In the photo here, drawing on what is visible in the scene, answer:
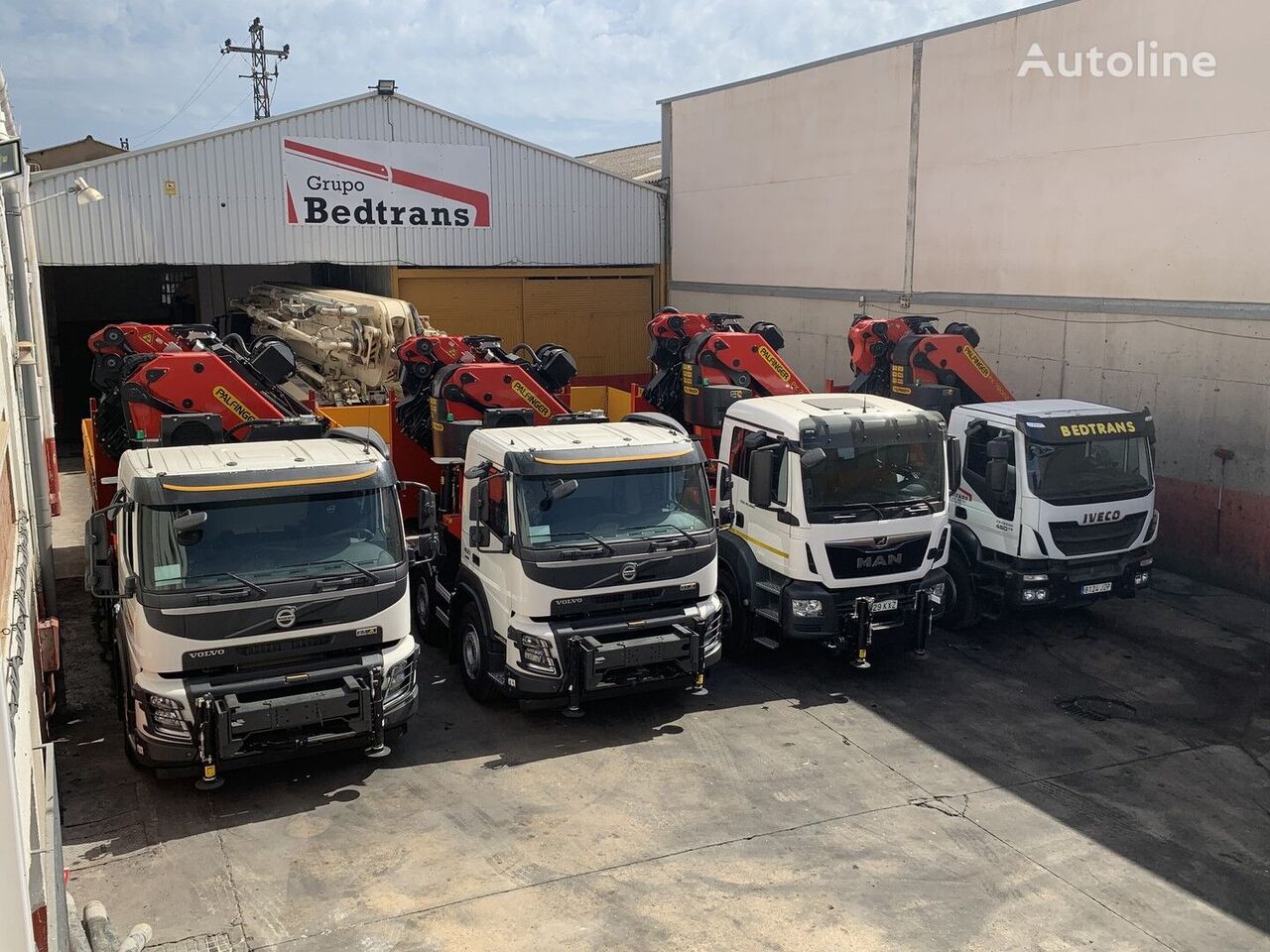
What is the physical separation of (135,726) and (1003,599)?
27.5ft

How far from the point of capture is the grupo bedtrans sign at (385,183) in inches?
859

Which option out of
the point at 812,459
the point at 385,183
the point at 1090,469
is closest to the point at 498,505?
the point at 812,459

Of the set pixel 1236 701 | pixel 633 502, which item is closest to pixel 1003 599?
pixel 1236 701

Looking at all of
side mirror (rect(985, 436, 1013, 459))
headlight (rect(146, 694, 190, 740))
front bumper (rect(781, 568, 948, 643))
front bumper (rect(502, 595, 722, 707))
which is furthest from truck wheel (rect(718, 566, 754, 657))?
headlight (rect(146, 694, 190, 740))

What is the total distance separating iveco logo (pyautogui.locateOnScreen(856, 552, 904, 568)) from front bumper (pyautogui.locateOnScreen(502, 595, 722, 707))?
5.19 ft

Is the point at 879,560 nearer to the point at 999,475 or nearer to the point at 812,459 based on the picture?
the point at 812,459

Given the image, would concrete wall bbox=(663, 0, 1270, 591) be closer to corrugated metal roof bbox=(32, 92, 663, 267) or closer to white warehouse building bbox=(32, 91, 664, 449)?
corrugated metal roof bbox=(32, 92, 663, 267)

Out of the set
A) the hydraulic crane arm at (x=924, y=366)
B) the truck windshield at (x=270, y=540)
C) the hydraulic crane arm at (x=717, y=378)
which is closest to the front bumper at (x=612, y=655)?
the truck windshield at (x=270, y=540)

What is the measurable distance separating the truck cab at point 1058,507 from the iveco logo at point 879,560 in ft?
5.93

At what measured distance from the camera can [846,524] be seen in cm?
994

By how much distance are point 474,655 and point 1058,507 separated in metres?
6.06

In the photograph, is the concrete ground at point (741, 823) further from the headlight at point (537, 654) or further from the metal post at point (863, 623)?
the headlight at point (537, 654)

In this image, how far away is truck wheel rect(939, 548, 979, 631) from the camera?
11.9 meters

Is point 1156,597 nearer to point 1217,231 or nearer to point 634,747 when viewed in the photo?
point 1217,231
